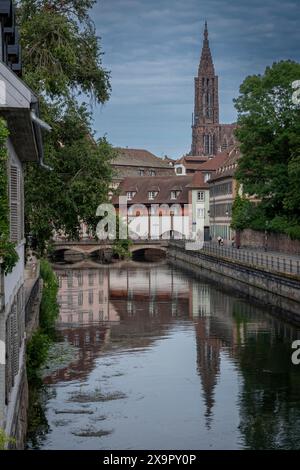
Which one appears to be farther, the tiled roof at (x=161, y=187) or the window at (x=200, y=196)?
the tiled roof at (x=161, y=187)

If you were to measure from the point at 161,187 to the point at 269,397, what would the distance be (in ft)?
335

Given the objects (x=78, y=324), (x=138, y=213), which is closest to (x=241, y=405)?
(x=78, y=324)

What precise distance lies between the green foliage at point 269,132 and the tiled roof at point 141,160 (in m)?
89.1

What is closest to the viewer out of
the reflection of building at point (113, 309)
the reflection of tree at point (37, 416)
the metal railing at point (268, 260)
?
the reflection of tree at point (37, 416)

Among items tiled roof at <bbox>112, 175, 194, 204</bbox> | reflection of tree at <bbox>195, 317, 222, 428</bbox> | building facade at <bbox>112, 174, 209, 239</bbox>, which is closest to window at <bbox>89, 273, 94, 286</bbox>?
reflection of tree at <bbox>195, 317, 222, 428</bbox>

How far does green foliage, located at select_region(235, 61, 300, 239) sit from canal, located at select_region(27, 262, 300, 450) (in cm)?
1629

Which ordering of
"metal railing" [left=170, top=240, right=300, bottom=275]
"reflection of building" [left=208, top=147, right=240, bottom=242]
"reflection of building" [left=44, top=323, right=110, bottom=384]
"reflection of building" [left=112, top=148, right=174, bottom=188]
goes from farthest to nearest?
1. "reflection of building" [left=112, top=148, right=174, bottom=188]
2. "reflection of building" [left=208, top=147, right=240, bottom=242]
3. "metal railing" [left=170, top=240, right=300, bottom=275]
4. "reflection of building" [left=44, top=323, right=110, bottom=384]

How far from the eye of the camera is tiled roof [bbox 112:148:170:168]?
515ft

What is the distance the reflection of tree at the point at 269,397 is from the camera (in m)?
20.7

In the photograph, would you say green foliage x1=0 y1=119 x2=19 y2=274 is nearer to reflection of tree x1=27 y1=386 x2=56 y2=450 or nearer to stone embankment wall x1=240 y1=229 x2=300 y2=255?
reflection of tree x1=27 y1=386 x2=56 y2=450

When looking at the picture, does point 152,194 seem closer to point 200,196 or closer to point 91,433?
point 200,196

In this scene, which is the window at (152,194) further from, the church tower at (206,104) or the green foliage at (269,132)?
the church tower at (206,104)

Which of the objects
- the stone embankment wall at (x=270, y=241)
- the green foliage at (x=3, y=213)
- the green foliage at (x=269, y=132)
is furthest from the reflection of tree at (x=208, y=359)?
the stone embankment wall at (x=270, y=241)
